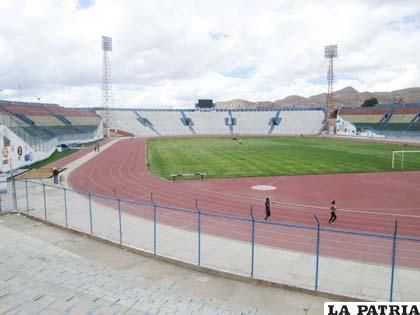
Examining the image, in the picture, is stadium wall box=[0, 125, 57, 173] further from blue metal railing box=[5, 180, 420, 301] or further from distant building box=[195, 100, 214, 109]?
distant building box=[195, 100, 214, 109]

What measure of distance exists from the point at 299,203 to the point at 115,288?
1390 cm

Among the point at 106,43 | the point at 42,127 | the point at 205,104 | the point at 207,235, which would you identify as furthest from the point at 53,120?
the point at 205,104

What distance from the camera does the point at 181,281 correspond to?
37.0 feet

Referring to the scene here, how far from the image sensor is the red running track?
14500 millimetres

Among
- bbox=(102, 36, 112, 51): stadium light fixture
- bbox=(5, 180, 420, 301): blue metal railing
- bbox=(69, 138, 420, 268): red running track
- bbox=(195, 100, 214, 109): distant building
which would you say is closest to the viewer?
bbox=(5, 180, 420, 301): blue metal railing

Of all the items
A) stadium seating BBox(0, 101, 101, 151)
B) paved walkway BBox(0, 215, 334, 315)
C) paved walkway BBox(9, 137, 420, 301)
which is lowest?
paved walkway BBox(0, 215, 334, 315)

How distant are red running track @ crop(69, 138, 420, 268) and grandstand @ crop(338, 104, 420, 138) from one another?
2136 inches

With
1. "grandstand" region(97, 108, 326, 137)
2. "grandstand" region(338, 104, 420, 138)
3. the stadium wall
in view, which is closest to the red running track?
the stadium wall

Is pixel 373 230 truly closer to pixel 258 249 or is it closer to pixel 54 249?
pixel 258 249

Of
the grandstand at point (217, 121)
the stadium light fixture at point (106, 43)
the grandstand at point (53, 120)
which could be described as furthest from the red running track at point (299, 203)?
the grandstand at point (217, 121)

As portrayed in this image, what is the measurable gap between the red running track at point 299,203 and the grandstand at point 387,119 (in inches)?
2136

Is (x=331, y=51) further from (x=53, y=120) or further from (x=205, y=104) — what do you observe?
(x=53, y=120)

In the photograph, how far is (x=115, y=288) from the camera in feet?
34.9

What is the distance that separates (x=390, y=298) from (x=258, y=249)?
17.0ft
